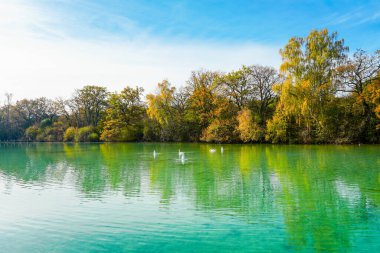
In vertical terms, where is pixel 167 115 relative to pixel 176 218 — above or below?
above

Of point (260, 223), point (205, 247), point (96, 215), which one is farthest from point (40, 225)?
point (260, 223)

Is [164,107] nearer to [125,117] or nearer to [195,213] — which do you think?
[125,117]

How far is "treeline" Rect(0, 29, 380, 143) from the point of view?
42.2 metres

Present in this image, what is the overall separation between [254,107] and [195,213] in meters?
46.3

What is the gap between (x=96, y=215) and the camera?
10336 millimetres

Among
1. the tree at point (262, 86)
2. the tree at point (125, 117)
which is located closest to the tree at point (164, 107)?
the tree at point (125, 117)

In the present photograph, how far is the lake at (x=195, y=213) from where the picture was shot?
25.2ft

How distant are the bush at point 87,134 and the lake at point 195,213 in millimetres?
57889

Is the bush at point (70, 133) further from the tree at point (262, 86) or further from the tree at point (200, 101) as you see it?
the tree at point (262, 86)

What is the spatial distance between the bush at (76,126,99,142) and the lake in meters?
57.9

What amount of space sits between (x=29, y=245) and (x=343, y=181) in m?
13.3

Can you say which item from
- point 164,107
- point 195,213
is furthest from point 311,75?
point 195,213

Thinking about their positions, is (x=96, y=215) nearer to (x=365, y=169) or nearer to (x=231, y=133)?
(x=365, y=169)

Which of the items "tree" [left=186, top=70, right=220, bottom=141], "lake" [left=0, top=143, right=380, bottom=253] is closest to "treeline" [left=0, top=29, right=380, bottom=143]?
"tree" [left=186, top=70, right=220, bottom=141]
